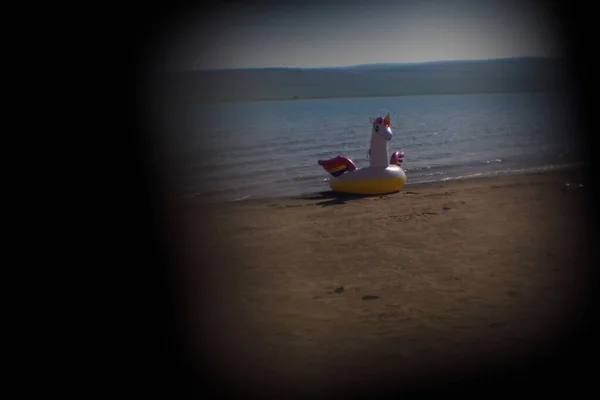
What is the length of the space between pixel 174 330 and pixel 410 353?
1.66 m

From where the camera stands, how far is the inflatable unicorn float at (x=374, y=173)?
851 cm

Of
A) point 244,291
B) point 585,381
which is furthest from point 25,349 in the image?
point 585,381

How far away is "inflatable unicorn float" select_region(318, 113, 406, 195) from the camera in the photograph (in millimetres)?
8508

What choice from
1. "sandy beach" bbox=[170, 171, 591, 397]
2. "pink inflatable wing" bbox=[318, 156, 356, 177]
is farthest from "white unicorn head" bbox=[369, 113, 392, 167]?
"sandy beach" bbox=[170, 171, 591, 397]

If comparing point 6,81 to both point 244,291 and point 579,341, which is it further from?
point 579,341

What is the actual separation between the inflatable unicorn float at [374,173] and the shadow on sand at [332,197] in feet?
0.34

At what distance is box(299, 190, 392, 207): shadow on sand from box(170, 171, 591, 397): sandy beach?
94 cm

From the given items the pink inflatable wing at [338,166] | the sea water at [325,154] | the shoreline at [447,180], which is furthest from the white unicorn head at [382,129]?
the sea water at [325,154]

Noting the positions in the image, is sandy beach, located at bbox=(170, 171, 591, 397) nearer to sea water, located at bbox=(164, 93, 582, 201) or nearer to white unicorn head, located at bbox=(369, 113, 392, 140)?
white unicorn head, located at bbox=(369, 113, 392, 140)

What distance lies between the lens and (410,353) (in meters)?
3.04

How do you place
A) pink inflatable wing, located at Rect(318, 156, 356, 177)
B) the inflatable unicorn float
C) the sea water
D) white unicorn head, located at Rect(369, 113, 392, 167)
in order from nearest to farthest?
the inflatable unicorn float → white unicorn head, located at Rect(369, 113, 392, 167) → pink inflatable wing, located at Rect(318, 156, 356, 177) → the sea water

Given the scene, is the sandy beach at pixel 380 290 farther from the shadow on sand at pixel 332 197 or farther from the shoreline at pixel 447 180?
the shoreline at pixel 447 180

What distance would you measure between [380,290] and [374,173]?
4.63 metres

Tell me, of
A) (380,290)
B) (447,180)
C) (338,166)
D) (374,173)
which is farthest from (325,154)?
(380,290)
